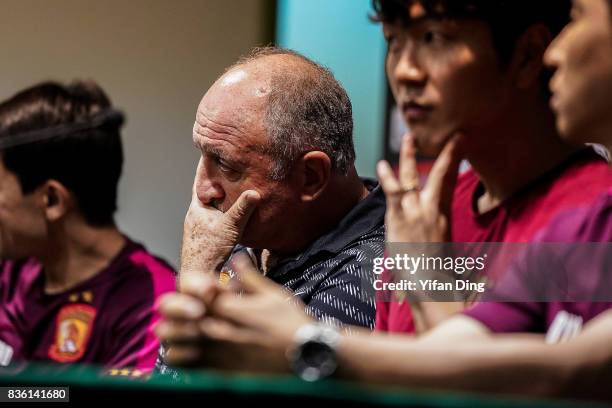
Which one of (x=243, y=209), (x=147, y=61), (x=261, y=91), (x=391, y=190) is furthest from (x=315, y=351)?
(x=147, y=61)

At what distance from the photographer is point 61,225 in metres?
2.63

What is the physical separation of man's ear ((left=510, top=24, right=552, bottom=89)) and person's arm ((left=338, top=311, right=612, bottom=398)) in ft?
1.34

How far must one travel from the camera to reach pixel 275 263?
2092 mm

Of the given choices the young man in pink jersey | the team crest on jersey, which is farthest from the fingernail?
Answer: the team crest on jersey

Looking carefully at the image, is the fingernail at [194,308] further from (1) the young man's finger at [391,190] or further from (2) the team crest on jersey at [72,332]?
(2) the team crest on jersey at [72,332]

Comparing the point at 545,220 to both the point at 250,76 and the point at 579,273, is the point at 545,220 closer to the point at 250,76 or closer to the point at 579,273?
the point at 579,273

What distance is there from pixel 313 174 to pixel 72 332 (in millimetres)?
783

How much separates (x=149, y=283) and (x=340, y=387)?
63.6 inches

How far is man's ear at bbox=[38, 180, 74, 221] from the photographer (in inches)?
104

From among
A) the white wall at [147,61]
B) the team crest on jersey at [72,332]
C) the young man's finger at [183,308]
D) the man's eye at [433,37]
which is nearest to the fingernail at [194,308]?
the young man's finger at [183,308]

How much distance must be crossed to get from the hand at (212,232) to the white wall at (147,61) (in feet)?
5.68

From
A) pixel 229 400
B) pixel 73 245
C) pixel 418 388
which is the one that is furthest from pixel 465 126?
pixel 73 245

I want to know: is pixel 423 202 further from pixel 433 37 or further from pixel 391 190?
pixel 433 37

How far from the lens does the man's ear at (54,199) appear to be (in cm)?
263
